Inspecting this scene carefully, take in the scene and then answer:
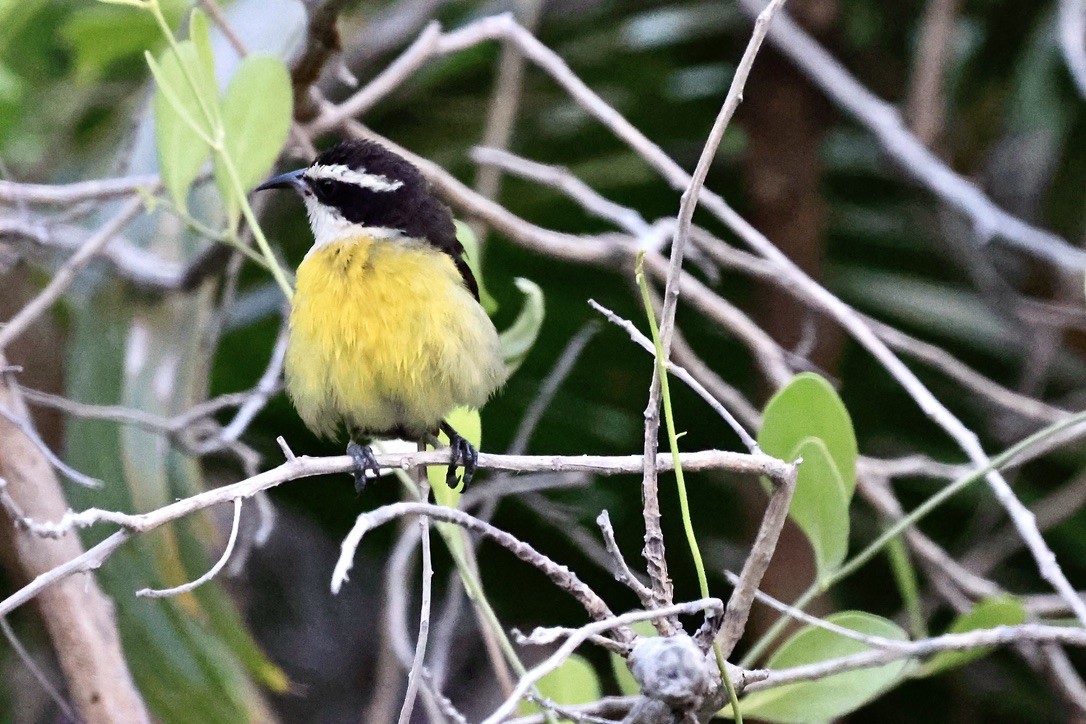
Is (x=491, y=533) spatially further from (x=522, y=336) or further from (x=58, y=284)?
(x=58, y=284)

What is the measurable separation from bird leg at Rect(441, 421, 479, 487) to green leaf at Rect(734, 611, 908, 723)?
53 centimetres

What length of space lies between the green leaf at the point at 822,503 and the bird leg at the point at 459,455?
0.47 m

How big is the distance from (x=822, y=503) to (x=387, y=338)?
82 centimetres

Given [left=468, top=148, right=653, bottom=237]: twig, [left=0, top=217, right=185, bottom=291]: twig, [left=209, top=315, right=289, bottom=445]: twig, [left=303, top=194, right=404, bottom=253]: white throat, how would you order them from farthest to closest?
[left=0, top=217, right=185, bottom=291]: twig, [left=468, top=148, right=653, bottom=237]: twig, [left=303, top=194, right=404, bottom=253]: white throat, [left=209, top=315, right=289, bottom=445]: twig

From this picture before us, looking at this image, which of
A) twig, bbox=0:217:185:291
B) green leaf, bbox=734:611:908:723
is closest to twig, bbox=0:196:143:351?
twig, bbox=0:217:185:291

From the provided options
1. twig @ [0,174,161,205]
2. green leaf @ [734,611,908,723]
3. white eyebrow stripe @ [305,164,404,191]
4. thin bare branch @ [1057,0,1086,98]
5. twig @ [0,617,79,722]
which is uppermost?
thin bare branch @ [1057,0,1086,98]

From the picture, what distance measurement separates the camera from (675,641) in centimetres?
112

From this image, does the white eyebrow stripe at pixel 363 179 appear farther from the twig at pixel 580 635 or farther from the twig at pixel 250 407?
the twig at pixel 580 635

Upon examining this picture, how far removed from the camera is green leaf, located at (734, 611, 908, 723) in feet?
5.54

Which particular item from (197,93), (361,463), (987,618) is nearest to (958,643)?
(987,618)

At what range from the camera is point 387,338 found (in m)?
2.06

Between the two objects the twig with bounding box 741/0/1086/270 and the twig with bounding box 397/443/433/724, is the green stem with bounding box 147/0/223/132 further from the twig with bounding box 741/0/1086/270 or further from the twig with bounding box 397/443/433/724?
the twig with bounding box 741/0/1086/270

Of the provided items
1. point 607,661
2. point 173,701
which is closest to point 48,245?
point 173,701

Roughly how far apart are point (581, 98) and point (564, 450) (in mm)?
1107
